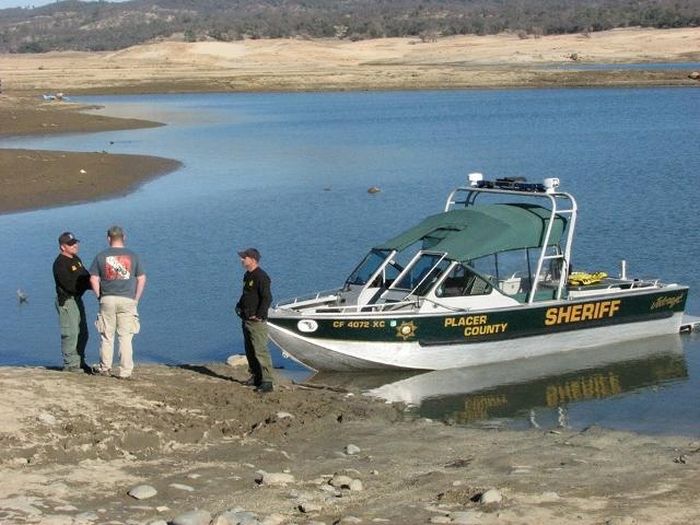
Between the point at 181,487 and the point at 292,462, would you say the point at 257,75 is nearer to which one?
the point at 292,462

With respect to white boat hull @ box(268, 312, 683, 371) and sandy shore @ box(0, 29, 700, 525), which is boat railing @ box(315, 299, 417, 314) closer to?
white boat hull @ box(268, 312, 683, 371)

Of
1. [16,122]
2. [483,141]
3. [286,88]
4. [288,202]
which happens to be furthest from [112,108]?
[288,202]

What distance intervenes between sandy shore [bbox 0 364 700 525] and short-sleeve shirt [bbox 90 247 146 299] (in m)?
0.96

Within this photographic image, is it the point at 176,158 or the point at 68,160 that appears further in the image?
the point at 176,158

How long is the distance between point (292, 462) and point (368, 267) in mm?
6264

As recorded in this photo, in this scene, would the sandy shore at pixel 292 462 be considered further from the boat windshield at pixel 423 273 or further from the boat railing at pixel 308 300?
the boat railing at pixel 308 300

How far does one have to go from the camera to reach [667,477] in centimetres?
1096

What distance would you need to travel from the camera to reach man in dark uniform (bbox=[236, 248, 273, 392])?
1405cm

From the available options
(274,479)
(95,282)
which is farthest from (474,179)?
(274,479)

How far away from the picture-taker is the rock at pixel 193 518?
9305mm

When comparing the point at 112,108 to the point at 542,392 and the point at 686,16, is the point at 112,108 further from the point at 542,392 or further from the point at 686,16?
the point at 686,16

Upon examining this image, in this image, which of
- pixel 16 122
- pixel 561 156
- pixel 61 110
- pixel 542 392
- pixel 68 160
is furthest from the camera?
pixel 61 110

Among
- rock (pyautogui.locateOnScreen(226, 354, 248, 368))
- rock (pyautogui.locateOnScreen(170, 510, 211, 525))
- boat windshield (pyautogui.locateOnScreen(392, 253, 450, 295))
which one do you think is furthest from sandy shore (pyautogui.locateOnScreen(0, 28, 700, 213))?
rock (pyautogui.locateOnScreen(170, 510, 211, 525))

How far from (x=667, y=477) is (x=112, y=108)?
6521 cm
